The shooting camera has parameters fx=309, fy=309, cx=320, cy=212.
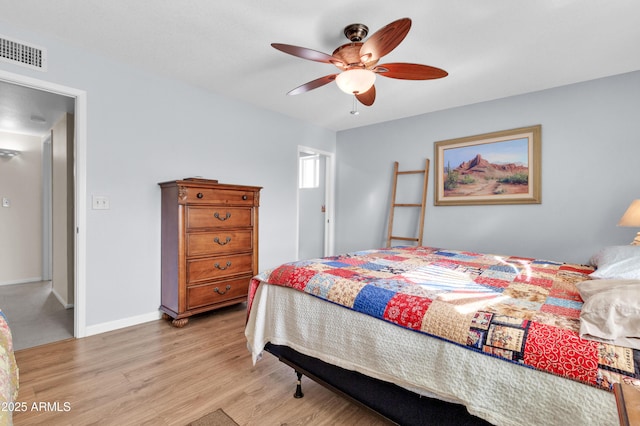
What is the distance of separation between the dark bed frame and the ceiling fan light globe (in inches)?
68.8

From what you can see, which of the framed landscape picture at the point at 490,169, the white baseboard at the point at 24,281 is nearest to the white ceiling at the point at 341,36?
the framed landscape picture at the point at 490,169

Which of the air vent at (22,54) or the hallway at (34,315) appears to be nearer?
the air vent at (22,54)

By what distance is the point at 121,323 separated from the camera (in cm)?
271

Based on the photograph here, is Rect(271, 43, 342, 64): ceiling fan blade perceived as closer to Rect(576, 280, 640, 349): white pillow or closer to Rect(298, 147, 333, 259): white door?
Rect(576, 280, 640, 349): white pillow

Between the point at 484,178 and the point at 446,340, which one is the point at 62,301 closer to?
the point at 446,340

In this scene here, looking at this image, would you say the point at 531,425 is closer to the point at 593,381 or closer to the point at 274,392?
the point at 593,381

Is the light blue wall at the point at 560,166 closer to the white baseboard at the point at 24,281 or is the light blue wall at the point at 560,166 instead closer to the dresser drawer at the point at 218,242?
the dresser drawer at the point at 218,242

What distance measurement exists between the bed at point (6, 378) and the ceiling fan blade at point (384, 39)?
6.53ft

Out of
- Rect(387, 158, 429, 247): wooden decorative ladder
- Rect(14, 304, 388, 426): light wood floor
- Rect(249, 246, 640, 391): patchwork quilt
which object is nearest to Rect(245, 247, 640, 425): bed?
Rect(249, 246, 640, 391): patchwork quilt

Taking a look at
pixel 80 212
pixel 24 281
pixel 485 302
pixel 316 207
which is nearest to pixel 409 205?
pixel 316 207

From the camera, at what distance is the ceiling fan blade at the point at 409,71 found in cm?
204

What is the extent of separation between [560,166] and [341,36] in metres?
2.48

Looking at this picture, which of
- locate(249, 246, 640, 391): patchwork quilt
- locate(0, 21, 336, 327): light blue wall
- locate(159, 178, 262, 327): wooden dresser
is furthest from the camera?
locate(159, 178, 262, 327): wooden dresser

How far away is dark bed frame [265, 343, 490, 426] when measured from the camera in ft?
3.71
